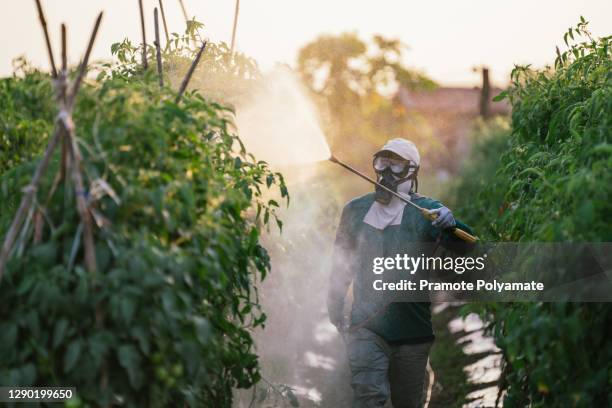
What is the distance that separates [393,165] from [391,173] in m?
0.07

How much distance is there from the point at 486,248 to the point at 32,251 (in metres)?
3.58

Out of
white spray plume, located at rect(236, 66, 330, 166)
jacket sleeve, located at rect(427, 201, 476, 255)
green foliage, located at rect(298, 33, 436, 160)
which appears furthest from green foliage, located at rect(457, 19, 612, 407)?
green foliage, located at rect(298, 33, 436, 160)

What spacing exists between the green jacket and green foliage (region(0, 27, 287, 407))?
7.00 ft

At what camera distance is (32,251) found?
13.6 ft

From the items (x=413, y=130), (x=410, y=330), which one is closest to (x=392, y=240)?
(x=410, y=330)

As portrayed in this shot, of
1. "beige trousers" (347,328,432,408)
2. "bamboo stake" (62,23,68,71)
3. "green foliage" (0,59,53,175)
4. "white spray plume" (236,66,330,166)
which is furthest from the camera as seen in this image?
A: "white spray plume" (236,66,330,166)

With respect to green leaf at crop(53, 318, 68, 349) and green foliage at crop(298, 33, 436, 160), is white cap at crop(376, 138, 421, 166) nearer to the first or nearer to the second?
green leaf at crop(53, 318, 68, 349)

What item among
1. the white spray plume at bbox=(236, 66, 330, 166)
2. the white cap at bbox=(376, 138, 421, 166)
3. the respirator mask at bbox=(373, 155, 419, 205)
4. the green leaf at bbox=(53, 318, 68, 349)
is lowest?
the green leaf at bbox=(53, 318, 68, 349)

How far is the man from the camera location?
6605mm

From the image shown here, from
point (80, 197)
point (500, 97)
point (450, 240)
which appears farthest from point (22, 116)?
point (500, 97)

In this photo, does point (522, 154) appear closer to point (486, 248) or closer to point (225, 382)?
point (486, 248)

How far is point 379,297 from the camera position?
6746mm

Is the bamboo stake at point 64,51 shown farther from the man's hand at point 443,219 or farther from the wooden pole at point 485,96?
the wooden pole at point 485,96

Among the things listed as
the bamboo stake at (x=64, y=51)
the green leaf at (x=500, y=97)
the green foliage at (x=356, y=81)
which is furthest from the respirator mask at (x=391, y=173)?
the green foliage at (x=356, y=81)
